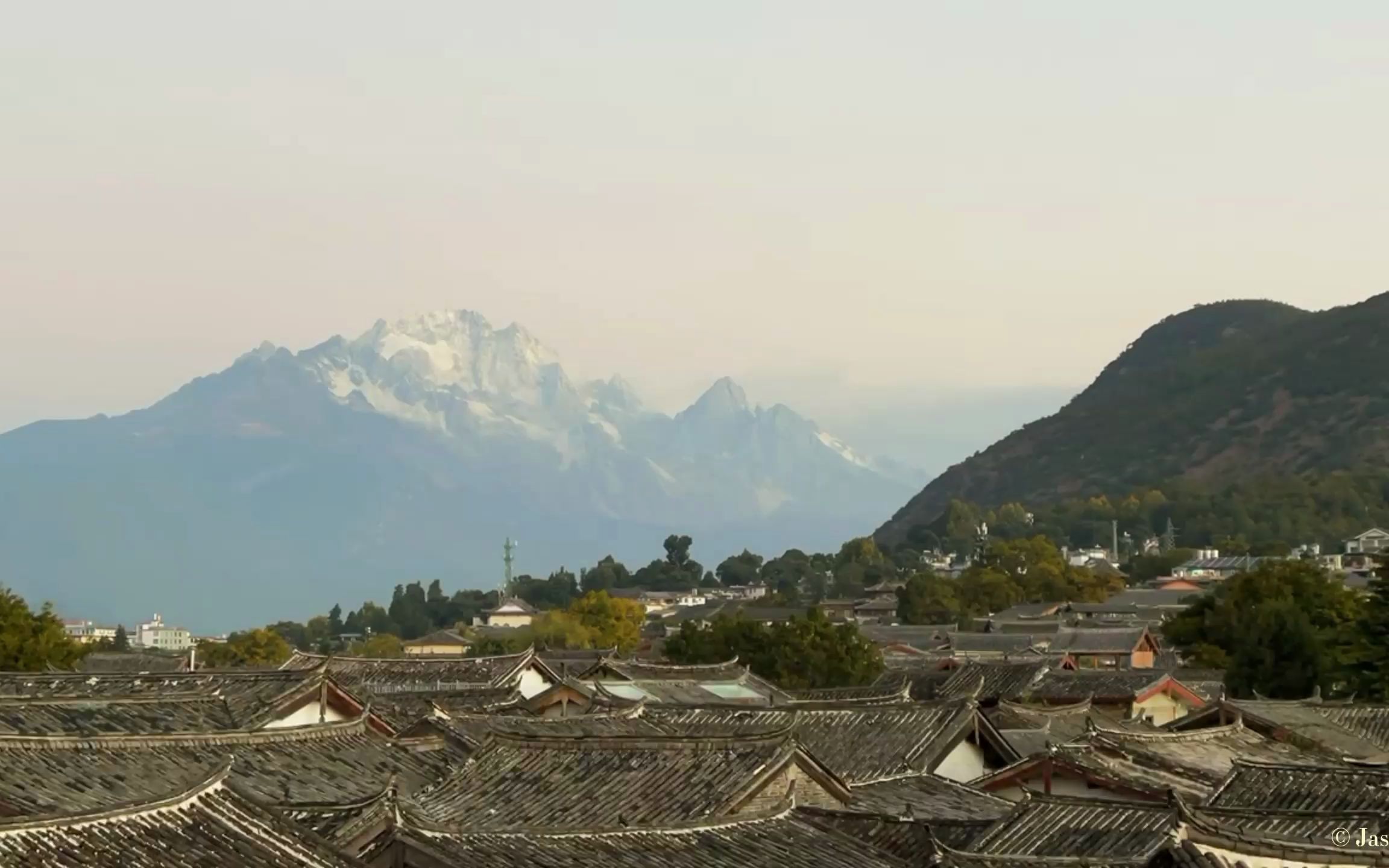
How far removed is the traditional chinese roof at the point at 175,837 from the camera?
55.1ft

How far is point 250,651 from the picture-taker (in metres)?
101

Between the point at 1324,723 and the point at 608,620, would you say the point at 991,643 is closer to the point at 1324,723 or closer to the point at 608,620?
the point at 608,620

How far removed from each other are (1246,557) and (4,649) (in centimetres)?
12145

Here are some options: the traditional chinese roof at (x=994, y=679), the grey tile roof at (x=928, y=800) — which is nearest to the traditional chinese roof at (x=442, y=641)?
the traditional chinese roof at (x=994, y=679)

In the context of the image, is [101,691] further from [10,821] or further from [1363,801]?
Answer: [1363,801]

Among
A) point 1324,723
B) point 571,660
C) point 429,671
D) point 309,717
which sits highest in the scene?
point 429,671

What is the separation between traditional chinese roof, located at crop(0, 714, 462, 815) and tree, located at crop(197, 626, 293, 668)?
219ft

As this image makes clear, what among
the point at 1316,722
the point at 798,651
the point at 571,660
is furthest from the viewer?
the point at 798,651

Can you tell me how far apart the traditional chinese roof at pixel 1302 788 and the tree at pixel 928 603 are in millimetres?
104019

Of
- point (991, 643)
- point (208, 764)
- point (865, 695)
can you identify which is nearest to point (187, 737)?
point (208, 764)

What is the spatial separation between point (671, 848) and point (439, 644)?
11243 centimetres

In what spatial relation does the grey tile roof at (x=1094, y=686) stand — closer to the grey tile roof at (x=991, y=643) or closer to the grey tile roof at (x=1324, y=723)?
the grey tile roof at (x=1324, y=723)

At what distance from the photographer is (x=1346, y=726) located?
44.8m

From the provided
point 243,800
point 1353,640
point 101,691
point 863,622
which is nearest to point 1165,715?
point 1353,640
